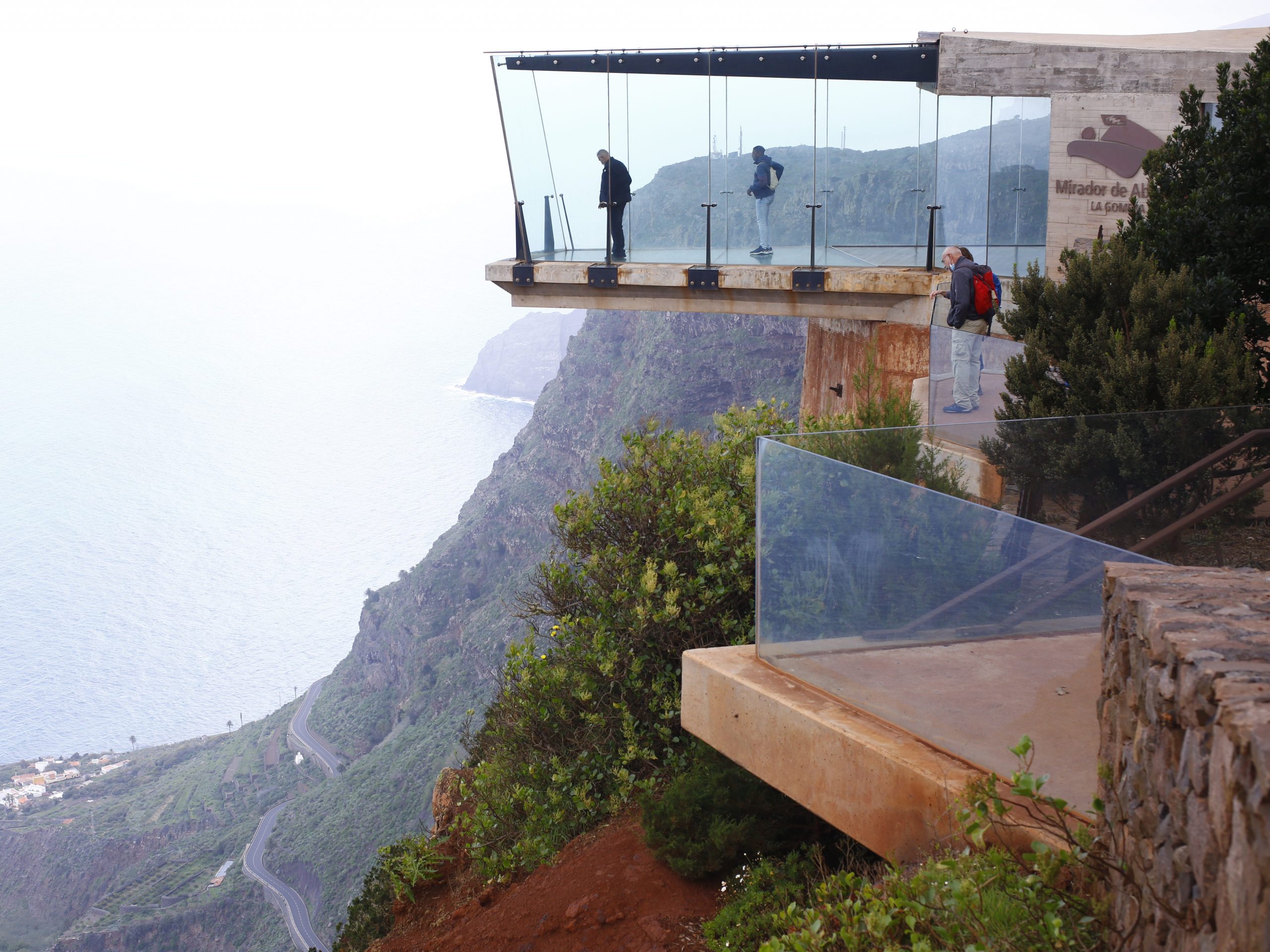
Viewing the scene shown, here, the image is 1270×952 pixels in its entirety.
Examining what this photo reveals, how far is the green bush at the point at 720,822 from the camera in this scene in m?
5.72

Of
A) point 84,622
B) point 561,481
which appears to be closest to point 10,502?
point 84,622

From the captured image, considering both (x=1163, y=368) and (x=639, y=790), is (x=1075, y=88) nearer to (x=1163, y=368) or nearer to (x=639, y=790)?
(x=1163, y=368)

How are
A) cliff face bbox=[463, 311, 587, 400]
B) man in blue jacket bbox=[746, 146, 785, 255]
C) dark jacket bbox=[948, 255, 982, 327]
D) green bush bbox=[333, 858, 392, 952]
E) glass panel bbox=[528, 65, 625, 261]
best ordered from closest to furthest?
A: green bush bbox=[333, 858, 392, 952]
dark jacket bbox=[948, 255, 982, 327]
man in blue jacket bbox=[746, 146, 785, 255]
glass panel bbox=[528, 65, 625, 261]
cliff face bbox=[463, 311, 587, 400]

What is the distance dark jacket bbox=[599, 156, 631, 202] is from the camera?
13.3 meters

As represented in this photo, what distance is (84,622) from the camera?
380 feet

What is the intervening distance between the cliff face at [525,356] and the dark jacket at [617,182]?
11067cm

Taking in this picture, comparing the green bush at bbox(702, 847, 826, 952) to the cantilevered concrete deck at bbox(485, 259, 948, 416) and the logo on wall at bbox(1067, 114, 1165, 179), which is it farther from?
the logo on wall at bbox(1067, 114, 1165, 179)

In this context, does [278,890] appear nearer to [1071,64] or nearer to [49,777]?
[49,777]

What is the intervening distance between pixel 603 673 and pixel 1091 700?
497 centimetres

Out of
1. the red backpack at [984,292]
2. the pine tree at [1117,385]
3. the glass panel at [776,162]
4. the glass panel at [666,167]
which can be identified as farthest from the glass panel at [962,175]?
the pine tree at [1117,385]

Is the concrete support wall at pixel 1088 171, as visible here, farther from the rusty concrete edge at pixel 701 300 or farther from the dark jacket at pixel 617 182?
the dark jacket at pixel 617 182

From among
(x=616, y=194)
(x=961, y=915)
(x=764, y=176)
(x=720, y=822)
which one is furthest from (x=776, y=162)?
(x=961, y=915)

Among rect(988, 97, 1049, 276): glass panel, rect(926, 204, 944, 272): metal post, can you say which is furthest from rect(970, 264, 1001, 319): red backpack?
rect(926, 204, 944, 272): metal post

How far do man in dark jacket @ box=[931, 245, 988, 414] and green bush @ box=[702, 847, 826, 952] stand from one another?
3.70 m
